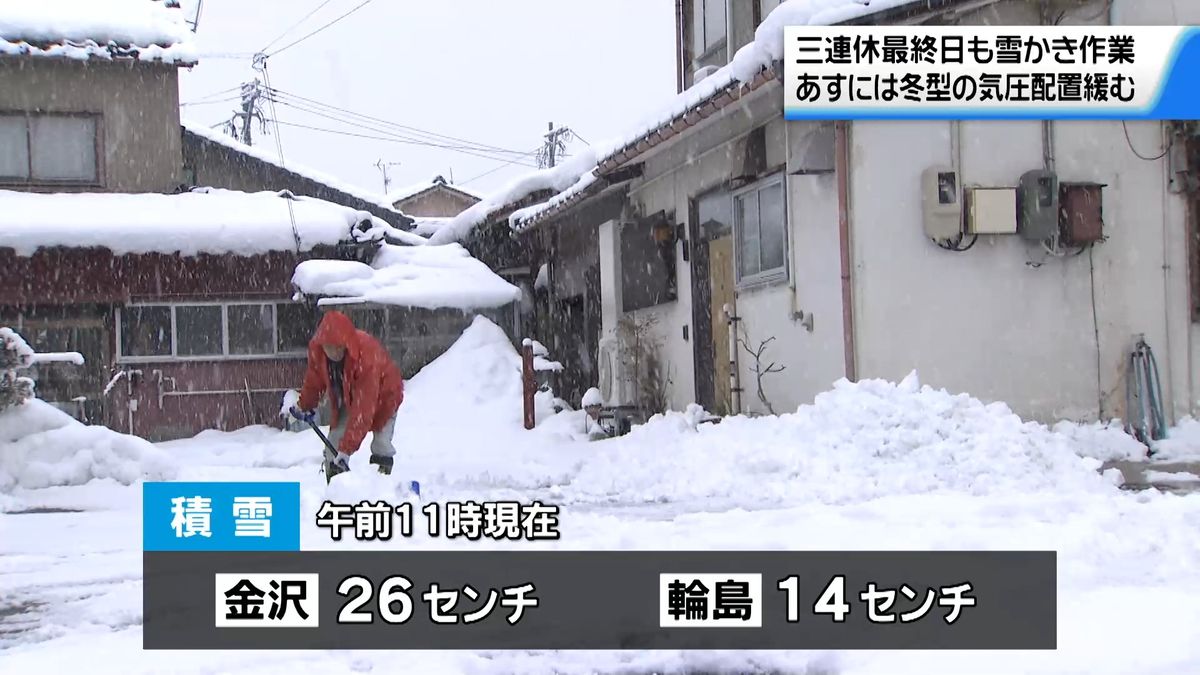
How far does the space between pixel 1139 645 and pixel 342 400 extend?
5012mm

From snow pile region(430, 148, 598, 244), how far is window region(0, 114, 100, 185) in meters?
5.70

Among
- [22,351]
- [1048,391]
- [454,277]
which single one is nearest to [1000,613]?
[1048,391]

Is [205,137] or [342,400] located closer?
[342,400]

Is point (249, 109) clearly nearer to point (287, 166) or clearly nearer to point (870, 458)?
point (287, 166)

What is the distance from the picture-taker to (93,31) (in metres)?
18.8

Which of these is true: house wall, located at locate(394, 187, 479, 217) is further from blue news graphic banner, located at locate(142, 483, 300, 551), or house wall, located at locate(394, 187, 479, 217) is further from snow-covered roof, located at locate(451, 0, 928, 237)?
blue news graphic banner, located at locate(142, 483, 300, 551)

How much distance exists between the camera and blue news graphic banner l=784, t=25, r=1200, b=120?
Result: 8.84m

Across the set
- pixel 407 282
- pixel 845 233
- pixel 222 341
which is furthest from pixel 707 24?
pixel 222 341

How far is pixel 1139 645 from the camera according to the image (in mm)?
4059

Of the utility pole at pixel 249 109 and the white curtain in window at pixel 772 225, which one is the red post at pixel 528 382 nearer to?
the white curtain in window at pixel 772 225

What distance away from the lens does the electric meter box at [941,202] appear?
9.35 meters

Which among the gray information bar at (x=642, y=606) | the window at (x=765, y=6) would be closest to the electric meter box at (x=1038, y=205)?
the window at (x=765, y=6)

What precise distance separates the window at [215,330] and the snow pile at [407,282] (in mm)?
1090

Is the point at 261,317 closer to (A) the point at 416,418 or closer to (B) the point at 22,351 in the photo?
(A) the point at 416,418
